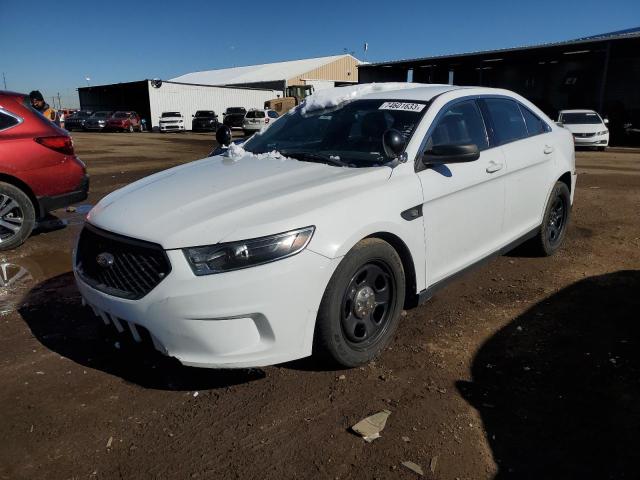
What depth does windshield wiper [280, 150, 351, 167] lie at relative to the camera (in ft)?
11.1

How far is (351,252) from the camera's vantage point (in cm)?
279

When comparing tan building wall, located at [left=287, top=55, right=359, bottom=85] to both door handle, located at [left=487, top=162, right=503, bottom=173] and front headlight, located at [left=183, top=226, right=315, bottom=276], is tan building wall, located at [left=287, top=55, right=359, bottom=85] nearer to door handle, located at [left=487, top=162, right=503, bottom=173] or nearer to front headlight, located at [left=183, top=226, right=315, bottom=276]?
door handle, located at [left=487, top=162, right=503, bottom=173]

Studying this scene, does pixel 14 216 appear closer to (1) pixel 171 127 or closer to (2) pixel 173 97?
(1) pixel 171 127

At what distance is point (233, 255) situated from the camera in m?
2.51

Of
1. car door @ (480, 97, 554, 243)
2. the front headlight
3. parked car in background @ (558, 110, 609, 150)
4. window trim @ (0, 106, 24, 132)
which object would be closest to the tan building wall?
parked car in background @ (558, 110, 609, 150)

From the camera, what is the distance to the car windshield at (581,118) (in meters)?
18.7

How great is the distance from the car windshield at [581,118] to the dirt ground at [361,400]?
54.4 ft

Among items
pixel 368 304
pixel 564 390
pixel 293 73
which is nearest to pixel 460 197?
pixel 368 304

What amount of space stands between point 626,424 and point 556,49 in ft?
107

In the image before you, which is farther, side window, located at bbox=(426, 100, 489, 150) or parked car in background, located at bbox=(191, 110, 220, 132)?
parked car in background, located at bbox=(191, 110, 220, 132)

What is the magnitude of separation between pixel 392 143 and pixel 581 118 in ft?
60.7

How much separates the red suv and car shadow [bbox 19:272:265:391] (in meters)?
1.79

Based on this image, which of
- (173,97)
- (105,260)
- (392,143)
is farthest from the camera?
(173,97)

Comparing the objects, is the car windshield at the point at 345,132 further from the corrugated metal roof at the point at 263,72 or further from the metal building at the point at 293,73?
the corrugated metal roof at the point at 263,72
